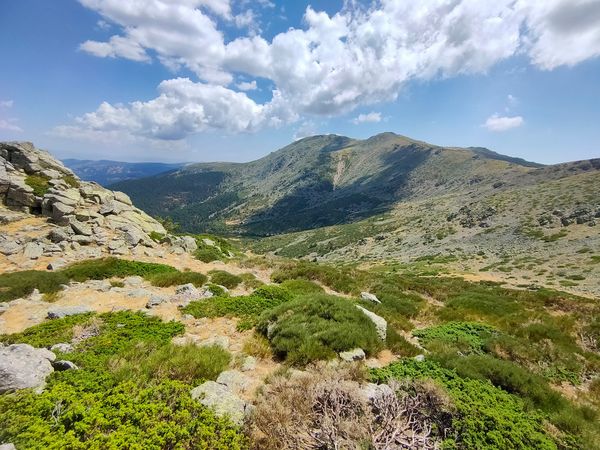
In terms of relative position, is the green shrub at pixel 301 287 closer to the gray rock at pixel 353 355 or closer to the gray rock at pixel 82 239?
the gray rock at pixel 353 355

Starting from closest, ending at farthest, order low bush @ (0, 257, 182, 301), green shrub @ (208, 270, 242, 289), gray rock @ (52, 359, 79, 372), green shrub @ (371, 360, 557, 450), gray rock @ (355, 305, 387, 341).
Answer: green shrub @ (371, 360, 557, 450)
gray rock @ (52, 359, 79, 372)
gray rock @ (355, 305, 387, 341)
low bush @ (0, 257, 182, 301)
green shrub @ (208, 270, 242, 289)

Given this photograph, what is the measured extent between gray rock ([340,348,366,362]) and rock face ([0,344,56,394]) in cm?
682

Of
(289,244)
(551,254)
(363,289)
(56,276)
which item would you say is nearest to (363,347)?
(363,289)

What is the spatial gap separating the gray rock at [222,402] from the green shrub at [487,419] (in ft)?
10.8

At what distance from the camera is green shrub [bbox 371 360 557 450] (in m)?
5.60

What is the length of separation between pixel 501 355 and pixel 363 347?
17.3 feet

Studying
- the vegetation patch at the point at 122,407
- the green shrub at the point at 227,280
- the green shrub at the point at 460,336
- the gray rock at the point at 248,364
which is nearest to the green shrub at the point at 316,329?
the gray rock at the point at 248,364

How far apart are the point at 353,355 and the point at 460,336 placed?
5.64 metres

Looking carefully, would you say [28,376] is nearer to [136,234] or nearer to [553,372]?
[553,372]

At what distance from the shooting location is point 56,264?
18531mm

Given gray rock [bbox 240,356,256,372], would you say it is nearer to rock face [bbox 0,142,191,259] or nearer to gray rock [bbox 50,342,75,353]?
gray rock [bbox 50,342,75,353]

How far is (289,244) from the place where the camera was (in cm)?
17575

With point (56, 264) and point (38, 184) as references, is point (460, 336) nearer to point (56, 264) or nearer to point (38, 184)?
point (56, 264)

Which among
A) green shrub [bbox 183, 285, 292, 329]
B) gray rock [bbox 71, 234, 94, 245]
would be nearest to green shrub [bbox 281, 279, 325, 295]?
green shrub [bbox 183, 285, 292, 329]
